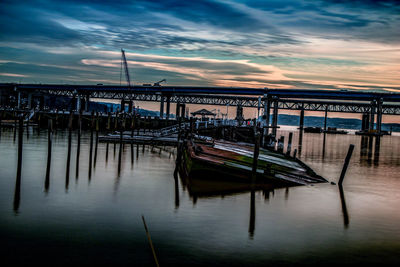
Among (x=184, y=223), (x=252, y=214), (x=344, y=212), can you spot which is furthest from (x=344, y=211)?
(x=184, y=223)

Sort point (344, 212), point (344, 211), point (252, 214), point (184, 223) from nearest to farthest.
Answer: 1. point (184, 223)
2. point (252, 214)
3. point (344, 212)
4. point (344, 211)

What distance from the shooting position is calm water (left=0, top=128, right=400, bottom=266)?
47.1 feet

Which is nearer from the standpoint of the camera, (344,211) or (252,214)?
(252,214)

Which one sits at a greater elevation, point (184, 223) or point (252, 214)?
point (252, 214)

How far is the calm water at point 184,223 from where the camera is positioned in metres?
14.3

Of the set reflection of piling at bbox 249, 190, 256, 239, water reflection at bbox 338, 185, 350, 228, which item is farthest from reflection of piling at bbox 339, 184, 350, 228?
reflection of piling at bbox 249, 190, 256, 239

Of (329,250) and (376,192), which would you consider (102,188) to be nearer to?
(329,250)

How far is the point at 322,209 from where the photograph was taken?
22.6 m

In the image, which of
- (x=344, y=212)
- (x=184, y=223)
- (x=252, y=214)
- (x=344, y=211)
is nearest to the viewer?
(x=184, y=223)

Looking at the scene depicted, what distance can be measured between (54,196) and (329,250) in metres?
14.2

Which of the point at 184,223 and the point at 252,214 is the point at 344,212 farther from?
the point at 184,223

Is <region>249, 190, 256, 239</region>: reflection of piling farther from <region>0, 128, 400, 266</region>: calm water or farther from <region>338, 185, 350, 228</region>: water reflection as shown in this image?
<region>338, 185, 350, 228</region>: water reflection

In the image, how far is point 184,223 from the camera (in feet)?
60.1

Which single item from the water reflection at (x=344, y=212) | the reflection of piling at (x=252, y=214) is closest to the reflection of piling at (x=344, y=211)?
the water reflection at (x=344, y=212)
